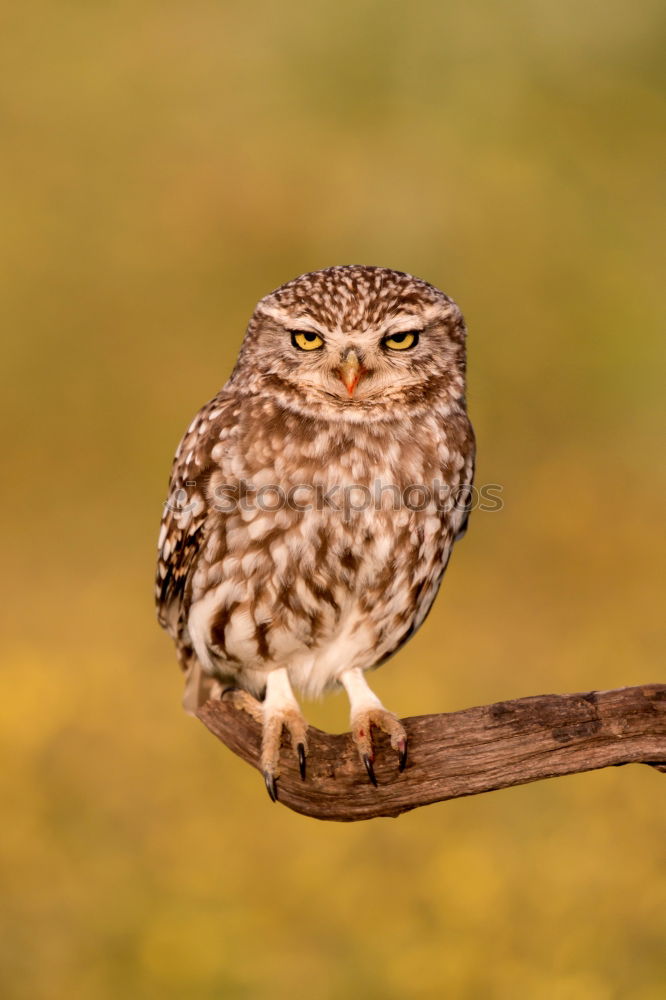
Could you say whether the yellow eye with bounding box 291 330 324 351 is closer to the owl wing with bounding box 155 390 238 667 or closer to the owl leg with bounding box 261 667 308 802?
the owl wing with bounding box 155 390 238 667

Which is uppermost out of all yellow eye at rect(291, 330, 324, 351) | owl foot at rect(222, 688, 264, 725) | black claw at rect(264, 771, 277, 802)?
yellow eye at rect(291, 330, 324, 351)

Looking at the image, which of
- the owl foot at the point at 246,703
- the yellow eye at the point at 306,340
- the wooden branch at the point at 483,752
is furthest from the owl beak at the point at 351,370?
the owl foot at the point at 246,703

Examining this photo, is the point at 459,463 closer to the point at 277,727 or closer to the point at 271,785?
the point at 277,727

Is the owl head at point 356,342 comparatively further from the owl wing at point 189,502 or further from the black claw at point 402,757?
the black claw at point 402,757

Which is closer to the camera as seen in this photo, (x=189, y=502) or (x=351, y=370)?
(x=351, y=370)

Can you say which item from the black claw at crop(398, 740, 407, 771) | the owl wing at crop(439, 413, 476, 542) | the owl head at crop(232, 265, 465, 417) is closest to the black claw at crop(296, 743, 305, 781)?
the black claw at crop(398, 740, 407, 771)

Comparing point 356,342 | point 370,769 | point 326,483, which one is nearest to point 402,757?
point 370,769
